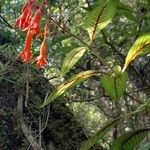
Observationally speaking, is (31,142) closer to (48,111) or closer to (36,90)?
(48,111)

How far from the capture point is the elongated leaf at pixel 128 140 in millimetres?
1840

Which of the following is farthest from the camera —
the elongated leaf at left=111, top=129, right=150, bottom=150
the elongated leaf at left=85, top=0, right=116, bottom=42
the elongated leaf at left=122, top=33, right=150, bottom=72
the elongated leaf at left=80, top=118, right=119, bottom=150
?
the elongated leaf at left=111, top=129, right=150, bottom=150

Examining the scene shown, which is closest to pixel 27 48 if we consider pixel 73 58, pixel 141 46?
A: pixel 73 58

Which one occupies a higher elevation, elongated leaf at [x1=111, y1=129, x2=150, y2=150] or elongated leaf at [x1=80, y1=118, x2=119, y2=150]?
elongated leaf at [x1=80, y1=118, x2=119, y2=150]

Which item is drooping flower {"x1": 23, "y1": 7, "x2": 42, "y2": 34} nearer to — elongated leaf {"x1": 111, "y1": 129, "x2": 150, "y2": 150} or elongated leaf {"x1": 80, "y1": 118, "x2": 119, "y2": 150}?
elongated leaf {"x1": 80, "y1": 118, "x2": 119, "y2": 150}

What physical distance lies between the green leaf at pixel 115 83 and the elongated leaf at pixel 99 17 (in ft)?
0.67

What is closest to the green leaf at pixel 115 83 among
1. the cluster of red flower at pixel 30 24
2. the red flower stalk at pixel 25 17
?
the cluster of red flower at pixel 30 24

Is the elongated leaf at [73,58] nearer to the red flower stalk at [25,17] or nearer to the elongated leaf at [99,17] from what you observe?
the elongated leaf at [99,17]

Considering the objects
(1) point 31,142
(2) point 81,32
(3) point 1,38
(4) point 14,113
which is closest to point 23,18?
(1) point 31,142

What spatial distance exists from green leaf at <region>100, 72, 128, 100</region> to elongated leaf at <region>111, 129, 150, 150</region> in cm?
20

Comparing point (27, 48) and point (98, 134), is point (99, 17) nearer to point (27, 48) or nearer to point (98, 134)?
point (27, 48)

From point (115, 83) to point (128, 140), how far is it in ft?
1.05

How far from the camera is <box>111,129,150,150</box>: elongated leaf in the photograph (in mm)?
1840

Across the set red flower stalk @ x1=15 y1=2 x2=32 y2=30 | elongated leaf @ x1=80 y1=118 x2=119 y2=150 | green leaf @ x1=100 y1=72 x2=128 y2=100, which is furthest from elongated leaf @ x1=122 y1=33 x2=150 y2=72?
red flower stalk @ x1=15 y1=2 x2=32 y2=30
